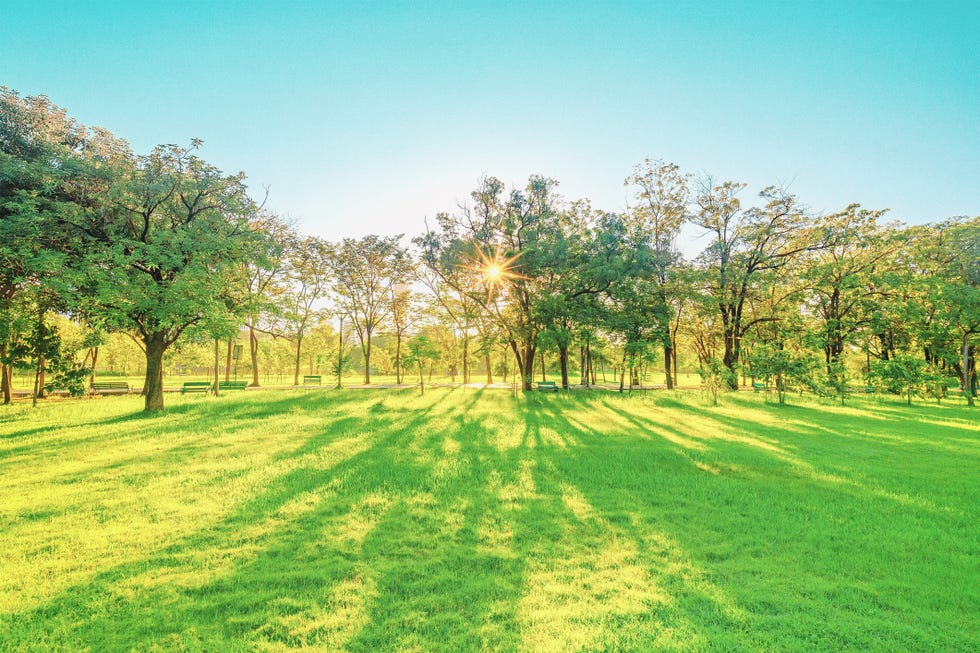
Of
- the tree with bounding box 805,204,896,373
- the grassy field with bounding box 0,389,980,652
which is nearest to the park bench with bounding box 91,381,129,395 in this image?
the grassy field with bounding box 0,389,980,652

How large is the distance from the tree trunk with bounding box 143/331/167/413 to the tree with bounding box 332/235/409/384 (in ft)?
67.4

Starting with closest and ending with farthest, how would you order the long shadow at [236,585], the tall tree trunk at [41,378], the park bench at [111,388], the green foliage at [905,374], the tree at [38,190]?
1. the long shadow at [236,585]
2. the tree at [38,190]
3. the tall tree trunk at [41,378]
4. the green foliage at [905,374]
5. the park bench at [111,388]

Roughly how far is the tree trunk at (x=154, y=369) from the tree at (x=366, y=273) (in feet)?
67.4

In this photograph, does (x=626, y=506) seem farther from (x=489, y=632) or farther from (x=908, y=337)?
(x=908, y=337)

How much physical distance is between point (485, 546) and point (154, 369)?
18518 millimetres

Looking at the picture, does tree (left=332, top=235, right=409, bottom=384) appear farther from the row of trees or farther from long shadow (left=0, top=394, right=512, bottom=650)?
long shadow (left=0, top=394, right=512, bottom=650)

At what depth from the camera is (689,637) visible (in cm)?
344

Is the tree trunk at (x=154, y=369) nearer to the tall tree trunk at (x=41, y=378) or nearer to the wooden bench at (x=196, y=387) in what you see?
the tall tree trunk at (x=41, y=378)

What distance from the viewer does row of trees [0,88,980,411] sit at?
14.3m

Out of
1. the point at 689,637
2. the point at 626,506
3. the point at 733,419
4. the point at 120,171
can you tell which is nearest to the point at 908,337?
the point at 733,419

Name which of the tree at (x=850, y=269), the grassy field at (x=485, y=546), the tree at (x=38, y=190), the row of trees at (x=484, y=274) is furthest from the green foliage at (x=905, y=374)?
the tree at (x=38, y=190)

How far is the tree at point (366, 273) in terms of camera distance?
35.7 meters

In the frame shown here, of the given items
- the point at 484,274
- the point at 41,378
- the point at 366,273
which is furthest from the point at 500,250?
the point at 41,378

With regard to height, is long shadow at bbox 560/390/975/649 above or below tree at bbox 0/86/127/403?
below
